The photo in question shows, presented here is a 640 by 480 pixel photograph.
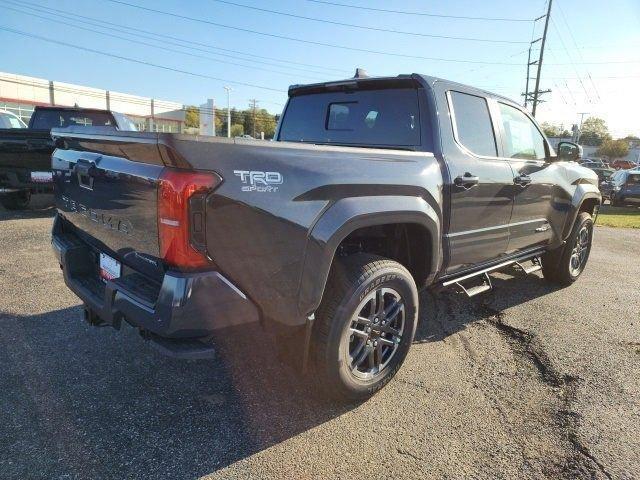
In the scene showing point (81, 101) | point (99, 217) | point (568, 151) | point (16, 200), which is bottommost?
point (16, 200)

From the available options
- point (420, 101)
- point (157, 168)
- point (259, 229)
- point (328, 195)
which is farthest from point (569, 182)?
point (157, 168)

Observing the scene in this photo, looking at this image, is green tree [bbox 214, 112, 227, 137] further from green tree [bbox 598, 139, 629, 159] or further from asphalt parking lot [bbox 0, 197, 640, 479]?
asphalt parking lot [bbox 0, 197, 640, 479]

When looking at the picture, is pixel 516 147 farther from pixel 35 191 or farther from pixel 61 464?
pixel 35 191

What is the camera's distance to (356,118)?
3.74 meters

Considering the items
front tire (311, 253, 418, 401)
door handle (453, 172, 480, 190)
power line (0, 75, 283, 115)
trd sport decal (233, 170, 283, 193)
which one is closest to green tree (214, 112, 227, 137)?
power line (0, 75, 283, 115)

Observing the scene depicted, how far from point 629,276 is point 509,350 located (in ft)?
12.5

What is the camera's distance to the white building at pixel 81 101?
43.3 meters

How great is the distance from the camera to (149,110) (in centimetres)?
6034

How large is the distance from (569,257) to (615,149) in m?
91.4

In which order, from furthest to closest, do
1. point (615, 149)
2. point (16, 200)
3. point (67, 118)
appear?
point (615, 149)
point (67, 118)
point (16, 200)

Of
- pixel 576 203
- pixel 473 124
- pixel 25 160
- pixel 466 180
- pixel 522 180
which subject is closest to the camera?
pixel 466 180

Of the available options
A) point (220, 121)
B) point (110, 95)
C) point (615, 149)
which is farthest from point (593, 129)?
point (110, 95)

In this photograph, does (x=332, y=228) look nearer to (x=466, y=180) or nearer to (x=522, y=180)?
(x=466, y=180)

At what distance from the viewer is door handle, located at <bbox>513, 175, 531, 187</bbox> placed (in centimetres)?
397
